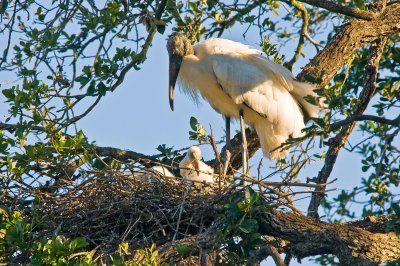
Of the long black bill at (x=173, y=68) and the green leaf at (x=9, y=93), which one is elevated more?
the long black bill at (x=173, y=68)

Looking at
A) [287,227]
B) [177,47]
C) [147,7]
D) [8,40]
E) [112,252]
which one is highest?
[177,47]

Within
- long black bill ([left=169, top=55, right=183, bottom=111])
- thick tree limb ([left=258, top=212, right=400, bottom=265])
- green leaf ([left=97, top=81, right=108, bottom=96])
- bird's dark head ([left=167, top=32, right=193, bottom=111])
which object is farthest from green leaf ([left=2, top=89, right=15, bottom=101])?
long black bill ([left=169, top=55, right=183, bottom=111])

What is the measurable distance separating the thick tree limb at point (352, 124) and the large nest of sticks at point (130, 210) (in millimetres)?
915

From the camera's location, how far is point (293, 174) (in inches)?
268

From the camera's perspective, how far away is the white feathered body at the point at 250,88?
930cm

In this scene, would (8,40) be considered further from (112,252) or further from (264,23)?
(264,23)

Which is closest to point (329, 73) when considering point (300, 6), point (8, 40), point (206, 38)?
point (300, 6)

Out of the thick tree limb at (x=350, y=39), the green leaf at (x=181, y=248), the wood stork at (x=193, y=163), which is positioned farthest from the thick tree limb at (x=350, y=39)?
the green leaf at (x=181, y=248)

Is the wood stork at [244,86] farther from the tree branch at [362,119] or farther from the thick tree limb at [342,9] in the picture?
the tree branch at [362,119]

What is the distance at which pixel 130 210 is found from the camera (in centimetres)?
688

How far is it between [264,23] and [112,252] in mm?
3053

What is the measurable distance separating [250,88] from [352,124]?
1.64 meters

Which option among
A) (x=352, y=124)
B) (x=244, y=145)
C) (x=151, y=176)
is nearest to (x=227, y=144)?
(x=244, y=145)

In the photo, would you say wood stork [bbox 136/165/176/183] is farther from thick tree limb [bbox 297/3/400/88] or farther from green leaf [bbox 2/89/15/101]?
thick tree limb [bbox 297/3/400/88]
